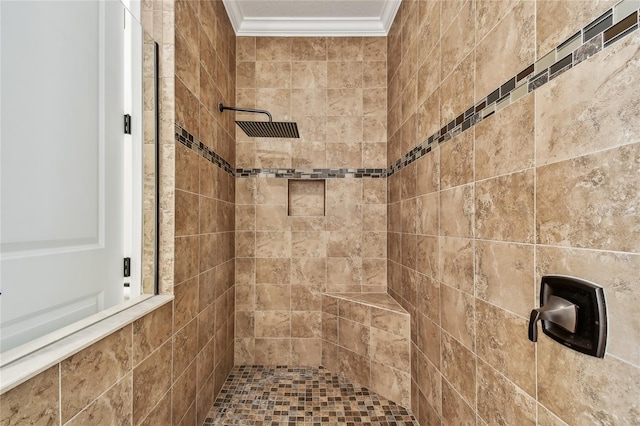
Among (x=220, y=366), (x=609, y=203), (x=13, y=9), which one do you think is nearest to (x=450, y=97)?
(x=609, y=203)

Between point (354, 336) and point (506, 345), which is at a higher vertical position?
point (506, 345)

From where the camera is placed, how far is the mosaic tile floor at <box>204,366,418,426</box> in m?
1.88

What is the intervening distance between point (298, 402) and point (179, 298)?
1.16 m

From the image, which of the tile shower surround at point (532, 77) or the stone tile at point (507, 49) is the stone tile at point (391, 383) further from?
the stone tile at point (507, 49)

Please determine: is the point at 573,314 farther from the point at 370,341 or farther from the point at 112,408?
the point at 370,341

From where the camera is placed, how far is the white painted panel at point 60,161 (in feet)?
2.67

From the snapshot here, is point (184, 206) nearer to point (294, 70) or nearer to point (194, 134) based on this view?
point (194, 134)

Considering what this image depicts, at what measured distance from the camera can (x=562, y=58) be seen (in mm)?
815

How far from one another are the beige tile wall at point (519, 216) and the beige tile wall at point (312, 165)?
2.66 ft

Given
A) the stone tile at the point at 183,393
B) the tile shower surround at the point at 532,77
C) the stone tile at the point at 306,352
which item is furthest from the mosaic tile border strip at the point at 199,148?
the stone tile at the point at 306,352

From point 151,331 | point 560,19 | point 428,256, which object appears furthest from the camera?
point 428,256

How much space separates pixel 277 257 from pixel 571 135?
2237 mm

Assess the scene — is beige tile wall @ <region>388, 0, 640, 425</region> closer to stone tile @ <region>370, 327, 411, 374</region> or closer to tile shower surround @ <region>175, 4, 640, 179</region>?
tile shower surround @ <region>175, 4, 640, 179</region>

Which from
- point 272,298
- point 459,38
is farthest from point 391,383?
point 459,38
